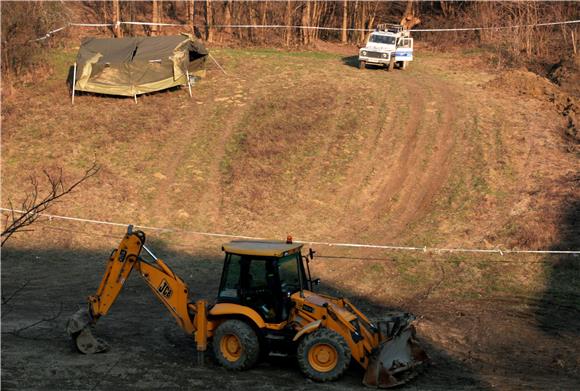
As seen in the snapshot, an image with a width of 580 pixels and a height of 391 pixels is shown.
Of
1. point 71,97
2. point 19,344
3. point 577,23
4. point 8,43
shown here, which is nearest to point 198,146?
point 71,97

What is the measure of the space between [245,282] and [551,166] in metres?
16.1

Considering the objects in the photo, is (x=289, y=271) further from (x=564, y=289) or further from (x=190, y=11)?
(x=190, y=11)

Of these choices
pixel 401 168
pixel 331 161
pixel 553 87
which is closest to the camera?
pixel 401 168

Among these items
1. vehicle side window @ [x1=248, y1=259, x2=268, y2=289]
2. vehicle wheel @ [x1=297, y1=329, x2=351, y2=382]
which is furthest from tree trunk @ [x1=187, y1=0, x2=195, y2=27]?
vehicle wheel @ [x1=297, y1=329, x2=351, y2=382]

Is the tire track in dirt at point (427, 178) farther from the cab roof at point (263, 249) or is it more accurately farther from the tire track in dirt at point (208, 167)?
the cab roof at point (263, 249)

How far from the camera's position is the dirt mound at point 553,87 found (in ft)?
98.4

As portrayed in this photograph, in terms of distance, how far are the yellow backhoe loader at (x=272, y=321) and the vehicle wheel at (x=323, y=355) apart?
0.05 feet

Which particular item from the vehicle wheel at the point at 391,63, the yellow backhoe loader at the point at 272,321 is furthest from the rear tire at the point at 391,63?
the yellow backhoe loader at the point at 272,321

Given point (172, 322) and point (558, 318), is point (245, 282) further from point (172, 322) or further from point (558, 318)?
point (558, 318)

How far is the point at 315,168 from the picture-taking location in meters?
26.8

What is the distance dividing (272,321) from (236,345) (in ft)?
2.35

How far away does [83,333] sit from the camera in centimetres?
1305

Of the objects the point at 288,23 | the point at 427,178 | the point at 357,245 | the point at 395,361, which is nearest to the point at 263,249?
the point at 395,361

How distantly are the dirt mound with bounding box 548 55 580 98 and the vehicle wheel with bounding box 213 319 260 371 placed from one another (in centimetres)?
2419
